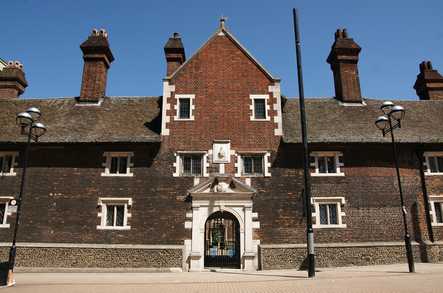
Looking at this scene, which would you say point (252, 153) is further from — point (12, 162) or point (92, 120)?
point (12, 162)

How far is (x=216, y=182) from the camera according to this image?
17188mm

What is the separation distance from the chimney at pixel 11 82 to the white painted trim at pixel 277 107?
17324 mm

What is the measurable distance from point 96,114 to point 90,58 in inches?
171

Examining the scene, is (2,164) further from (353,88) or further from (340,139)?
(353,88)

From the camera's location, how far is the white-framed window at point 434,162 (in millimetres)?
18484

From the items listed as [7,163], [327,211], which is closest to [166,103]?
[7,163]

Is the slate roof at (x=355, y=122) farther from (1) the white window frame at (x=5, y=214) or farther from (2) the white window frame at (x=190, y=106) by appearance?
(1) the white window frame at (x=5, y=214)

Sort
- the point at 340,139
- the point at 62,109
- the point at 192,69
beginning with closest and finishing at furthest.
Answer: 1. the point at 340,139
2. the point at 192,69
3. the point at 62,109

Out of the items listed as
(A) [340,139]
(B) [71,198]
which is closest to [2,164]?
(B) [71,198]

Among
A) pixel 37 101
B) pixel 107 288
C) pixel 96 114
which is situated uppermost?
pixel 37 101

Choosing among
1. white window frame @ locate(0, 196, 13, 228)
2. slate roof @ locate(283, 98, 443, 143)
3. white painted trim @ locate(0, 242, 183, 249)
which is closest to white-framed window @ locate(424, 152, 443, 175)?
slate roof @ locate(283, 98, 443, 143)

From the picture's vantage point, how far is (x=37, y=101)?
73.6 ft

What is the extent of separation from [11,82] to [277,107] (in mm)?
18149

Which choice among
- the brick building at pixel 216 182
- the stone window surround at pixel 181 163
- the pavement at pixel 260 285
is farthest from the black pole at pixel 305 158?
the stone window surround at pixel 181 163
